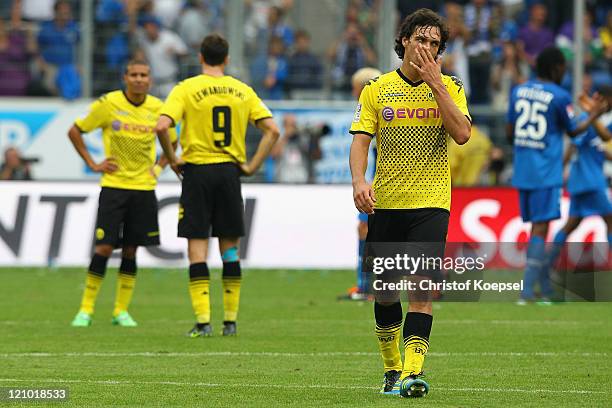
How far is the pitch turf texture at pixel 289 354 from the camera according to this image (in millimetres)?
8430

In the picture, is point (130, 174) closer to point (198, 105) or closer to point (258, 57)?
point (198, 105)

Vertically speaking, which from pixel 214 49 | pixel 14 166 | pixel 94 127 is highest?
pixel 214 49

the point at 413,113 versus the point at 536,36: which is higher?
the point at 413,113

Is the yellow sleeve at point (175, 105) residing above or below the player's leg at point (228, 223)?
above

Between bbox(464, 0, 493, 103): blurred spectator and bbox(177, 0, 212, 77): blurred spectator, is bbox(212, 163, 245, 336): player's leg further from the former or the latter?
bbox(464, 0, 493, 103): blurred spectator

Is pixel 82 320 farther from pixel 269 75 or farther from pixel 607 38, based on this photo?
pixel 607 38

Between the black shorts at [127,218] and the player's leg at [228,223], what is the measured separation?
51.0 inches

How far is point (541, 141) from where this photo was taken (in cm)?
1554

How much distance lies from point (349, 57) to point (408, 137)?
16.0m

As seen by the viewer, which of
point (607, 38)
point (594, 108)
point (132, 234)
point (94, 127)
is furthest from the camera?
point (607, 38)

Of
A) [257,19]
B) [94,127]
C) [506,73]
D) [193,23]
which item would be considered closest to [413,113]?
[94,127]

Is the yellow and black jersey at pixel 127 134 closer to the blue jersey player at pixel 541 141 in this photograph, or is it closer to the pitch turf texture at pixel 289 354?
the pitch turf texture at pixel 289 354

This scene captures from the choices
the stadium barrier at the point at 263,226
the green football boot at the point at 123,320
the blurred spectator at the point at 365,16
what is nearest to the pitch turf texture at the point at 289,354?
the green football boot at the point at 123,320

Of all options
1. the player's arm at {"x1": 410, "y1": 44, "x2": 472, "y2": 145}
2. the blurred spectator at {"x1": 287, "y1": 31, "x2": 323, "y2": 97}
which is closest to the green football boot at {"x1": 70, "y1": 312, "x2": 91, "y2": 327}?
the player's arm at {"x1": 410, "y1": 44, "x2": 472, "y2": 145}
